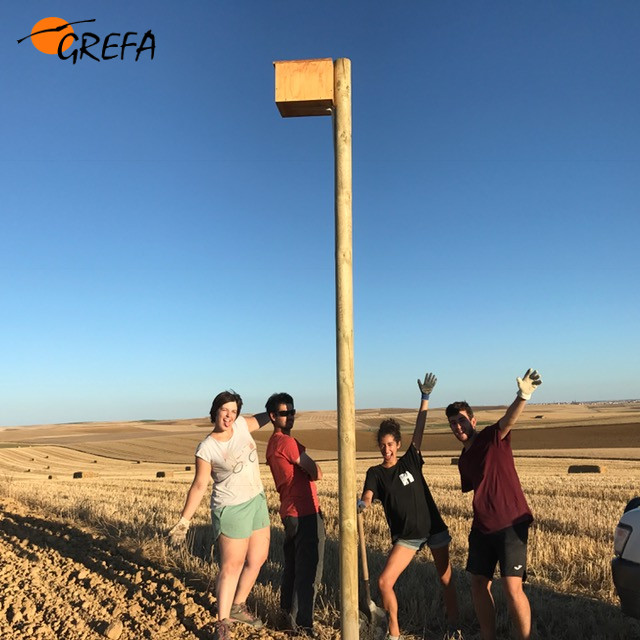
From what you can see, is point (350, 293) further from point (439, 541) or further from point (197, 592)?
point (197, 592)

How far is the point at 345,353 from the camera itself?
3.58m

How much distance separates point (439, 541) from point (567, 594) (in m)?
1.97

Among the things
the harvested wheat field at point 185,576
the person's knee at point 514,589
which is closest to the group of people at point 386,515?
the person's knee at point 514,589

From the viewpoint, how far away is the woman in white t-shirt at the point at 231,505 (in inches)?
161

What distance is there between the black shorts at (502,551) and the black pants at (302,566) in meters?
1.14

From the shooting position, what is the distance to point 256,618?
4496 millimetres

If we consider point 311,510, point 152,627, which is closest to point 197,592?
point 152,627

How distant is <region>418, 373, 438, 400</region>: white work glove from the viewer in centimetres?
483

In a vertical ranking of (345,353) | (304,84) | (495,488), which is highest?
(304,84)

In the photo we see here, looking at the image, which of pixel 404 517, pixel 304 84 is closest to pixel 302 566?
pixel 404 517

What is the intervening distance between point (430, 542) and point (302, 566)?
99 cm

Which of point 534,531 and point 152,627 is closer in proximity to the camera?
point 152,627

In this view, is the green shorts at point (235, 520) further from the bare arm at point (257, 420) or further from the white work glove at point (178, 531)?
the bare arm at point (257, 420)

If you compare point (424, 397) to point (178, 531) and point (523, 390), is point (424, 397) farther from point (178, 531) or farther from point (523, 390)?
point (178, 531)
